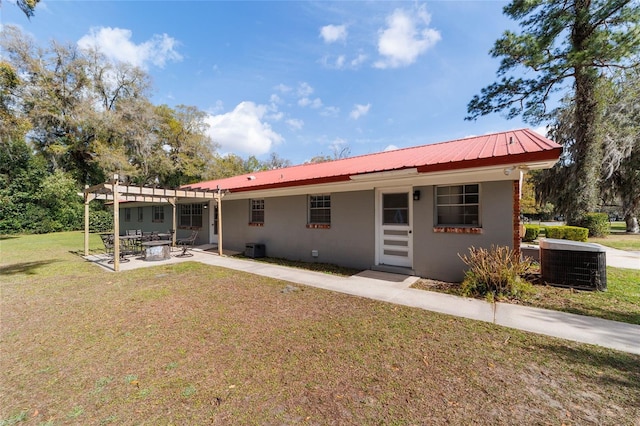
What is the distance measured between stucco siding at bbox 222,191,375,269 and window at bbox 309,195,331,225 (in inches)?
8.6

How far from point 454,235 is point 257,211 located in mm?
7565

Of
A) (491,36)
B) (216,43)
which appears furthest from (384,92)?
(216,43)

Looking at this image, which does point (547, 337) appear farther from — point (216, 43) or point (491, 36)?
point (491, 36)

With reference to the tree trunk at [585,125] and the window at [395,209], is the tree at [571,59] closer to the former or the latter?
the tree trunk at [585,125]

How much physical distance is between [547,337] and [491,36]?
53.5ft

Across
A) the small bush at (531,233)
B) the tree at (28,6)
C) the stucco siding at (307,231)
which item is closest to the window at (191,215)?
the stucco siding at (307,231)

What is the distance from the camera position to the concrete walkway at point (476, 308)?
360 cm

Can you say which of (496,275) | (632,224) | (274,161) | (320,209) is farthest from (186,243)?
(274,161)

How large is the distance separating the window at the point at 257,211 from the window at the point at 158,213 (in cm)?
844

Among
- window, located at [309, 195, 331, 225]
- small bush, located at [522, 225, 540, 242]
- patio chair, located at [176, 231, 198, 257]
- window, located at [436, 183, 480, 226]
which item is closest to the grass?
window, located at [436, 183, 480, 226]

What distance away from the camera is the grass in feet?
7.46

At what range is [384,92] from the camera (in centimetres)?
1388

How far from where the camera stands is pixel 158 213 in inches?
648

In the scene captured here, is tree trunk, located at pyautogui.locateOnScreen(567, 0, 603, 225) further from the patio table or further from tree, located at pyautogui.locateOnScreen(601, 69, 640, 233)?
the patio table
